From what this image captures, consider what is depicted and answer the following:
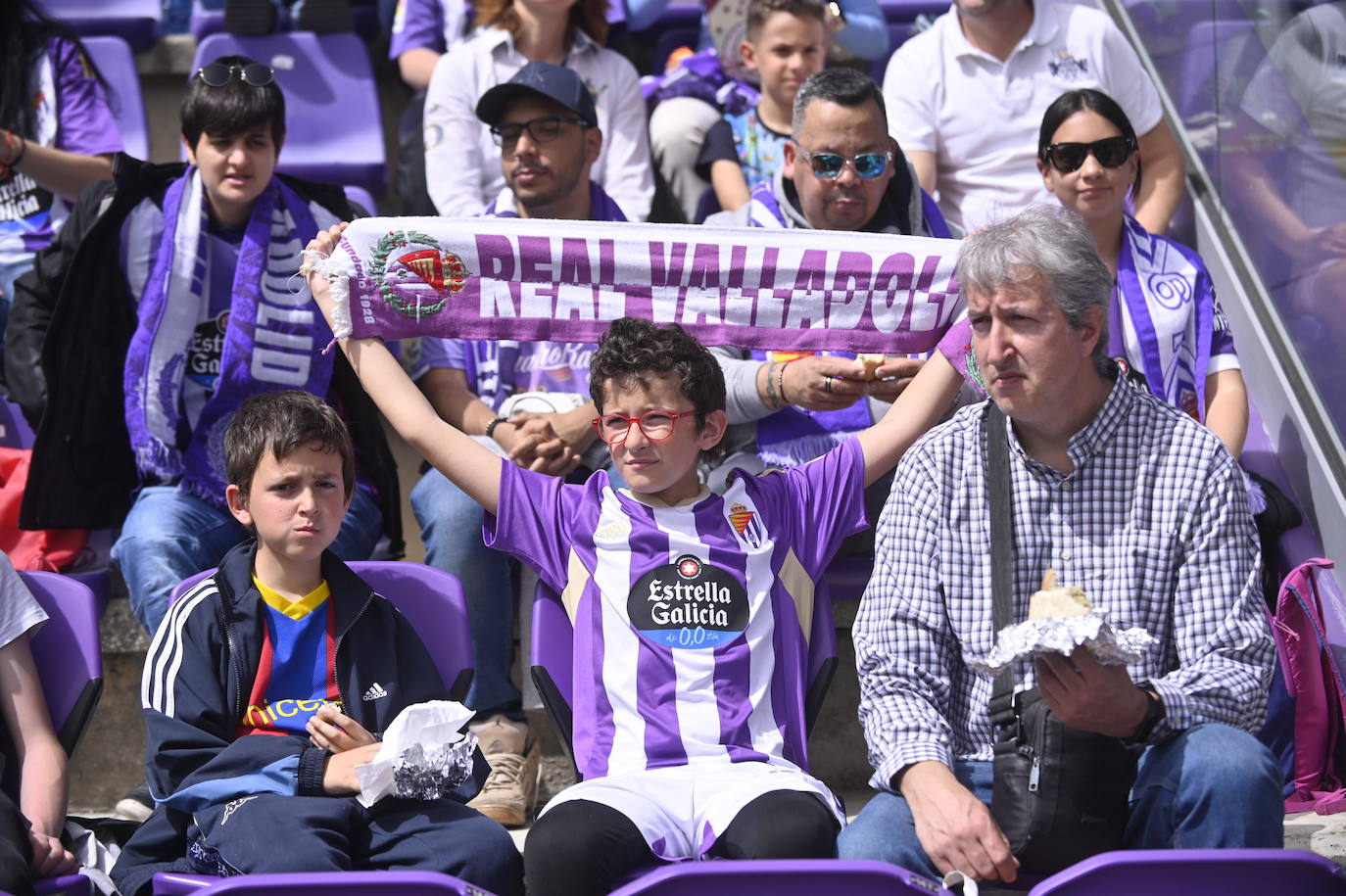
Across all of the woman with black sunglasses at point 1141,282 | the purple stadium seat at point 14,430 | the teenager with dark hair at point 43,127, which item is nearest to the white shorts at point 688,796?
the woman with black sunglasses at point 1141,282

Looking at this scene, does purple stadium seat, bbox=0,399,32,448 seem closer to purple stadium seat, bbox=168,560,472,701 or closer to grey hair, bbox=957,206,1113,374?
purple stadium seat, bbox=168,560,472,701

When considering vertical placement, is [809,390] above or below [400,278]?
below

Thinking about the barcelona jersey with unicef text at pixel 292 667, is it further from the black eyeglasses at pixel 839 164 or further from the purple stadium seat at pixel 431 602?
the black eyeglasses at pixel 839 164

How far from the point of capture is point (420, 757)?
2.80 m

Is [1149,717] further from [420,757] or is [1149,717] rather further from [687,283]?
[687,283]

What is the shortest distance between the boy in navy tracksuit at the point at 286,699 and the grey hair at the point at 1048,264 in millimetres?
1304

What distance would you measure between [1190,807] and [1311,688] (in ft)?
3.48

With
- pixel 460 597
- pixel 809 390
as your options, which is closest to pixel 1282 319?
pixel 809 390

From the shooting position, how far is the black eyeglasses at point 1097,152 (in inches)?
163

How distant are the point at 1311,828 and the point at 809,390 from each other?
4.61 feet

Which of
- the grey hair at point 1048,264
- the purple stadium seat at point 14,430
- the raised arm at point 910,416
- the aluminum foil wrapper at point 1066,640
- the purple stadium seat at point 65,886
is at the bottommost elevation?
the purple stadium seat at point 65,886

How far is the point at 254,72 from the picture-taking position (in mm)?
4090

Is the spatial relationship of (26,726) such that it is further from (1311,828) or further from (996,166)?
(996,166)

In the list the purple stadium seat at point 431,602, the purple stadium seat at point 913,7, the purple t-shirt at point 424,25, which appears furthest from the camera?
the purple stadium seat at point 913,7
